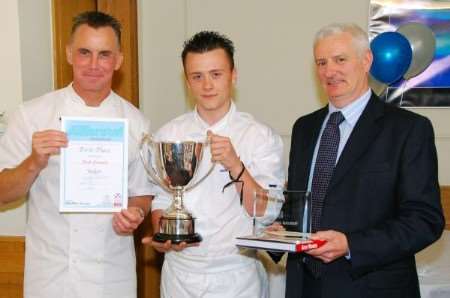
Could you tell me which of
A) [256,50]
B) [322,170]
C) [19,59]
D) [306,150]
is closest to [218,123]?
[306,150]

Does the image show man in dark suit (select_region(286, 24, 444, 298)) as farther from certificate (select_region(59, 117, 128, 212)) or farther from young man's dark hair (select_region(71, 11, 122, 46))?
young man's dark hair (select_region(71, 11, 122, 46))

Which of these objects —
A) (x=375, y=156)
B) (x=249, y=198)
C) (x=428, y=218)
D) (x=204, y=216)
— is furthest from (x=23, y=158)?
(x=428, y=218)

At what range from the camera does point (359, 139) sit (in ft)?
7.07

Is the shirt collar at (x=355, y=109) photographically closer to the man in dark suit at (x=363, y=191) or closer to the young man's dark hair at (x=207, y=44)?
the man in dark suit at (x=363, y=191)

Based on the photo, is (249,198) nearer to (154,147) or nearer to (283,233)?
(283,233)

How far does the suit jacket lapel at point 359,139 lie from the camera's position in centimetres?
213

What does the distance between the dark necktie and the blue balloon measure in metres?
1.41

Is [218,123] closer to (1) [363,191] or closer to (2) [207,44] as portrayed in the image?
(2) [207,44]

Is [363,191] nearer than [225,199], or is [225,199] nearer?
[363,191]

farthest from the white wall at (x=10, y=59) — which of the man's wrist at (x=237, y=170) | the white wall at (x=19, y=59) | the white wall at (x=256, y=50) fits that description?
the white wall at (x=256, y=50)

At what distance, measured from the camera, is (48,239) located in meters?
2.34

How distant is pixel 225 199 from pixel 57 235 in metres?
0.70

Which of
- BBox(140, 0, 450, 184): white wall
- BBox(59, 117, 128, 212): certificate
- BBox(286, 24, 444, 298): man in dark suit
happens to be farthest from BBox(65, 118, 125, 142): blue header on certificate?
BBox(140, 0, 450, 184): white wall

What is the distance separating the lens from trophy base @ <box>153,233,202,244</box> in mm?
2227
